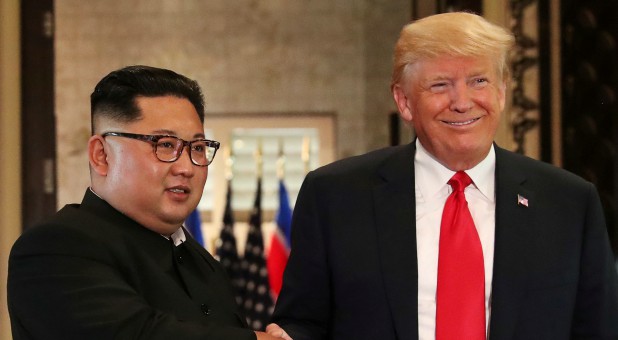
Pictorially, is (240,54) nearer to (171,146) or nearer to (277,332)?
(277,332)

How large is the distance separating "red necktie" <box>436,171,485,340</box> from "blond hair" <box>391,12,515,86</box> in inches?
12.8

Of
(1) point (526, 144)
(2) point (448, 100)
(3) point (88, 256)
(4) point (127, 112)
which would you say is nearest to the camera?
(3) point (88, 256)

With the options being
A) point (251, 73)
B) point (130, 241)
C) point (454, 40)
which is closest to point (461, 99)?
point (454, 40)

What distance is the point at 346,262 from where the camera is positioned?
6.75 feet

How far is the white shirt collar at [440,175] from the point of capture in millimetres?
2088

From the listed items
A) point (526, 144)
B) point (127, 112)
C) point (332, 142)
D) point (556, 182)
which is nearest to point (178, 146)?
point (127, 112)

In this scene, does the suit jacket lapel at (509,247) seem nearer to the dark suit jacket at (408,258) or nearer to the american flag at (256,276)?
the dark suit jacket at (408,258)

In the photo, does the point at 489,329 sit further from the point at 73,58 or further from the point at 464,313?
the point at 73,58

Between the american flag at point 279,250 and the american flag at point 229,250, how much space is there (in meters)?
0.21

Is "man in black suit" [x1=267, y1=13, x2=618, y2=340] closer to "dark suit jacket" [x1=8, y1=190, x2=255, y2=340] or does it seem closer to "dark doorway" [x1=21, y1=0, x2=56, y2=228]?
"dark suit jacket" [x1=8, y1=190, x2=255, y2=340]

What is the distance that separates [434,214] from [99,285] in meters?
0.74

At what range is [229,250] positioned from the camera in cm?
659

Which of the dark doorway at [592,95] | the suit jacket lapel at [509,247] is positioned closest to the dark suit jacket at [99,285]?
the suit jacket lapel at [509,247]

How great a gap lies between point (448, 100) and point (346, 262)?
1.31ft
